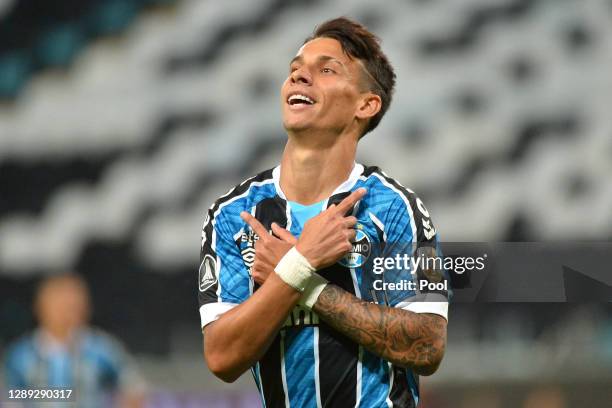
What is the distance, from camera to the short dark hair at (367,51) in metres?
2.48

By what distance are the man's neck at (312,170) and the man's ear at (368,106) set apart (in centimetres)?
10

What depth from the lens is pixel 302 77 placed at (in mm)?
2424

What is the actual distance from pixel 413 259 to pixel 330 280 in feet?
0.78

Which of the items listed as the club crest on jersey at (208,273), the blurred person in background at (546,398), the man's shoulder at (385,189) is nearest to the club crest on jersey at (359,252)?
the man's shoulder at (385,189)

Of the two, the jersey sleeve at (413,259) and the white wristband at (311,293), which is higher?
the jersey sleeve at (413,259)

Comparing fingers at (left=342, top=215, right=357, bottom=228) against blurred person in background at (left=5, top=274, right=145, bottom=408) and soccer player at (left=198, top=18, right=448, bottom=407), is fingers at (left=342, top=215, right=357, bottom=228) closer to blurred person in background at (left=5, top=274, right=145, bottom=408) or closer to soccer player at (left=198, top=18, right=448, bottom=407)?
soccer player at (left=198, top=18, right=448, bottom=407)

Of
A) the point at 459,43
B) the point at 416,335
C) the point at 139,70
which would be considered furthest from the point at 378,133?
the point at 416,335

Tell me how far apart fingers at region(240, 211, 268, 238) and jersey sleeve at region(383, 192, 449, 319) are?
36 centimetres

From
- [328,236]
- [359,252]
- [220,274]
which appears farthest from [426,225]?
[220,274]

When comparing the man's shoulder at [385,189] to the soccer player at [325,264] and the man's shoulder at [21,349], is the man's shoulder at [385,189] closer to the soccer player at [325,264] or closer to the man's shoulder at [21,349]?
the soccer player at [325,264]

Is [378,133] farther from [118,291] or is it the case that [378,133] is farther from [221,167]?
[118,291]

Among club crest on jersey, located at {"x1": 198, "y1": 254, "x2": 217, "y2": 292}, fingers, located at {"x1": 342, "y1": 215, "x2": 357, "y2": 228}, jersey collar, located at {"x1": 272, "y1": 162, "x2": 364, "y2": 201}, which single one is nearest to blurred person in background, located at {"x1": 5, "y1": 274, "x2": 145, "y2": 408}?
club crest on jersey, located at {"x1": 198, "y1": 254, "x2": 217, "y2": 292}

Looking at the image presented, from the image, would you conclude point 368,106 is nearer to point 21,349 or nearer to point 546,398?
point 546,398

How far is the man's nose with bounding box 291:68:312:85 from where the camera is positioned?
2418 mm
